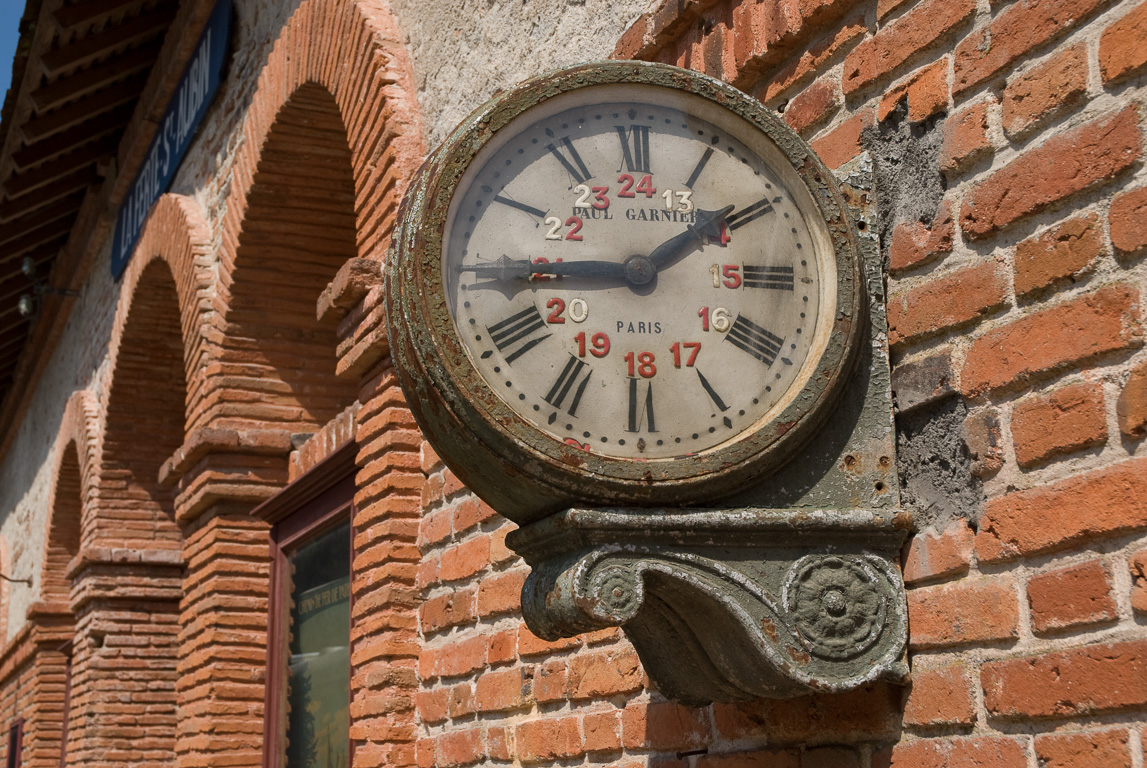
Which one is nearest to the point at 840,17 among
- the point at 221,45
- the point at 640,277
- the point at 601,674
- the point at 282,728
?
the point at 640,277

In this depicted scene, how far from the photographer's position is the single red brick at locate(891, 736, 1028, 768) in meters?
1.95

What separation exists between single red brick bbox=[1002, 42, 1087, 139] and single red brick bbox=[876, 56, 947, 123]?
0.17m

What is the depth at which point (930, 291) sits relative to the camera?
7.42ft

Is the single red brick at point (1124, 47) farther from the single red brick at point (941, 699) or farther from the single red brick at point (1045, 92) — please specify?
the single red brick at point (941, 699)

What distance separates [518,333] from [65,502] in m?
9.98

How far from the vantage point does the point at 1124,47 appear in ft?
6.31

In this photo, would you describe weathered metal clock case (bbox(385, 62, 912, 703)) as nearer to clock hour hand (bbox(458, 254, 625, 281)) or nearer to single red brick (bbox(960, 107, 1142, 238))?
clock hour hand (bbox(458, 254, 625, 281))

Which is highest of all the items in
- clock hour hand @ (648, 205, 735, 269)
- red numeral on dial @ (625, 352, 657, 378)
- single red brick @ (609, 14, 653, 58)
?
single red brick @ (609, 14, 653, 58)

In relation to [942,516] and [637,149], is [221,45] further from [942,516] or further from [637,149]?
[942,516]

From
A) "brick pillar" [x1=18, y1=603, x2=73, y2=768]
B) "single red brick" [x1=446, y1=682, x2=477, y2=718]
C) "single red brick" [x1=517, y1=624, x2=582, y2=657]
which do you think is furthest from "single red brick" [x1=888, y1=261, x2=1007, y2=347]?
"brick pillar" [x1=18, y1=603, x2=73, y2=768]

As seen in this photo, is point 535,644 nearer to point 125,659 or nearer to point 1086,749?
point 1086,749

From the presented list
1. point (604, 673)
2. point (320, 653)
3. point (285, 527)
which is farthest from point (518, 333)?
point (285, 527)

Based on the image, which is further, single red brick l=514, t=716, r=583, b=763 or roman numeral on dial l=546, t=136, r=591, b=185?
single red brick l=514, t=716, r=583, b=763

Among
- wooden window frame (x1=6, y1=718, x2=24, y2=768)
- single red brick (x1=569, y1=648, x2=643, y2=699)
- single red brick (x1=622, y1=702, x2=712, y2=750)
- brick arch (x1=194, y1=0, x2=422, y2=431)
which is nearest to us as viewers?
single red brick (x1=622, y1=702, x2=712, y2=750)
